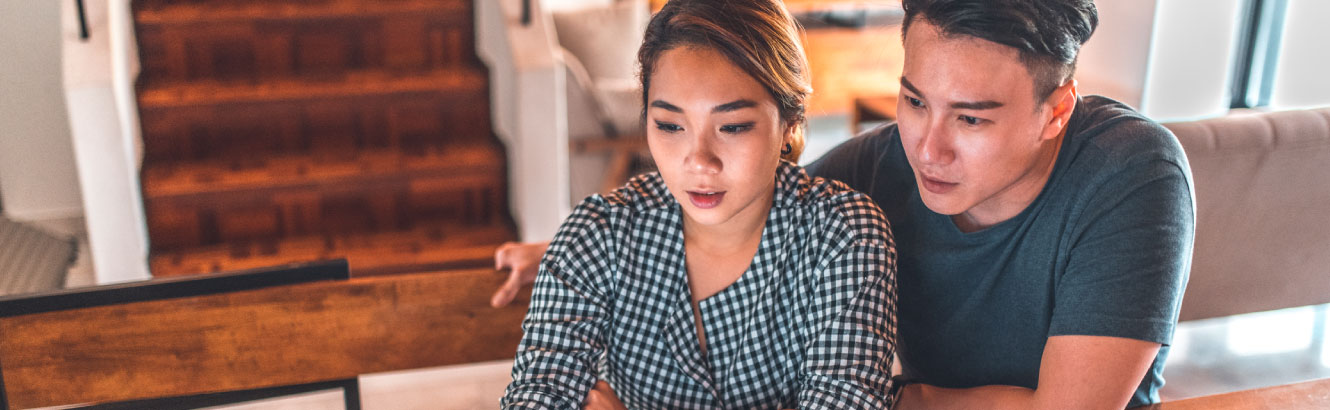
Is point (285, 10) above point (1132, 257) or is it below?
above

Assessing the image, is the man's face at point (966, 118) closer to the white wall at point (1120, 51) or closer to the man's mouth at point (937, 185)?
the man's mouth at point (937, 185)

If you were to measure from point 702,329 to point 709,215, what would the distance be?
8.0 inches

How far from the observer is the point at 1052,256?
1284 millimetres

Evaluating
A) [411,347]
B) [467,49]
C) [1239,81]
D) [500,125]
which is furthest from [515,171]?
[1239,81]

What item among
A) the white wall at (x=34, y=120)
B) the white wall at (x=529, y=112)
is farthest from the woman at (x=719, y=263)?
the white wall at (x=34, y=120)

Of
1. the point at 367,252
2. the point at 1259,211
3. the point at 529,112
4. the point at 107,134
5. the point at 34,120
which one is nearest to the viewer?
the point at 1259,211

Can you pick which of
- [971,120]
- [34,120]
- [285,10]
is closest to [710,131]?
[971,120]

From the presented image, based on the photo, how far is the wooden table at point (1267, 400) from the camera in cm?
125

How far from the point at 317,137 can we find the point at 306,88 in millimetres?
157

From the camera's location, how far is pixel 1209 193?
69.1 inches

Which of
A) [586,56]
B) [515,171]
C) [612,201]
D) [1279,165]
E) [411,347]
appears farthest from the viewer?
[586,56]

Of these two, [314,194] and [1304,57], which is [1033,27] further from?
[1304,57]

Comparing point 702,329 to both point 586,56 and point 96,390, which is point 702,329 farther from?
point 586,56

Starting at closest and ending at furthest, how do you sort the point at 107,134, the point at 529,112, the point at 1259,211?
the point at 1259,211 → the point at 107,134 → the point at 529,112
